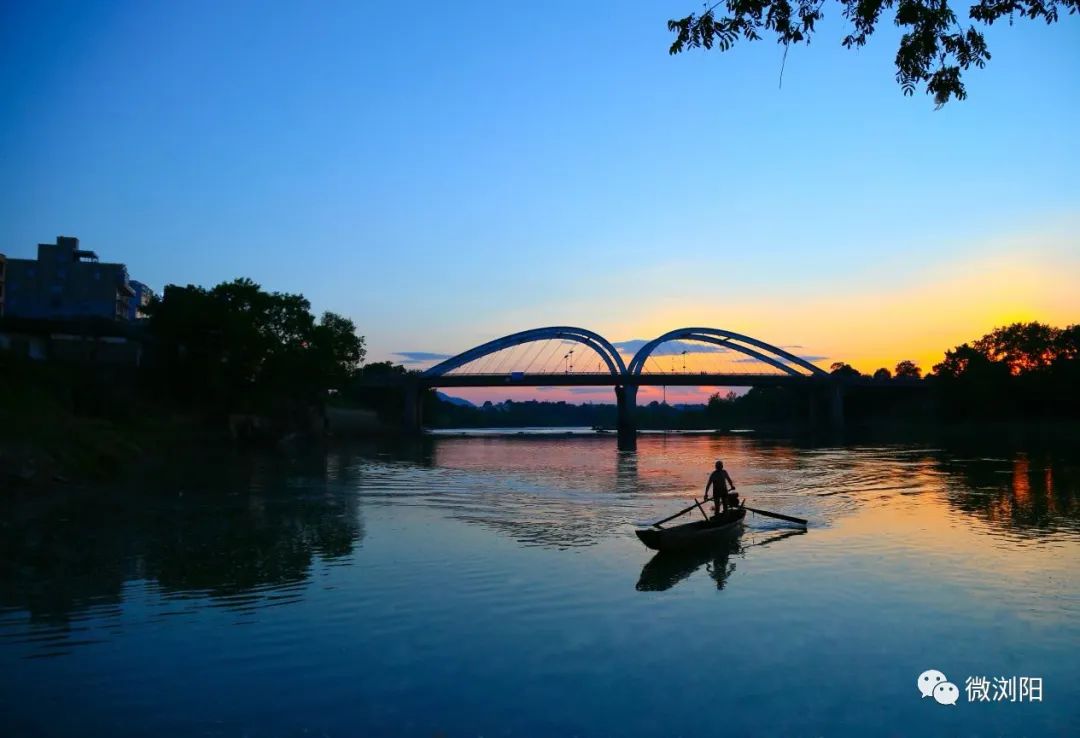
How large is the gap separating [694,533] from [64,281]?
3345 inches

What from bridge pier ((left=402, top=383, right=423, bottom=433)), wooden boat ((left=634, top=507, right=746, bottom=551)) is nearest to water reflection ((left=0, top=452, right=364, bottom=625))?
wooden boat ((left=634, top=507, right=746, bottom=551))

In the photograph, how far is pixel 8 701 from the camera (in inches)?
309

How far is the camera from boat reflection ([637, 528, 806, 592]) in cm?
1363

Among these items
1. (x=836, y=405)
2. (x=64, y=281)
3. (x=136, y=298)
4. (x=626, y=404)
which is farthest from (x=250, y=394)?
(x=836, y=405)

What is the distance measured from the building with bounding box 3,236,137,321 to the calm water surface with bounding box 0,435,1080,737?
67.1m

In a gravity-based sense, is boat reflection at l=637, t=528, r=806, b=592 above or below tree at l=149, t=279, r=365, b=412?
below

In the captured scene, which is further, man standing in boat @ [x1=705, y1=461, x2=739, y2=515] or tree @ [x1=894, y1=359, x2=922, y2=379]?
tree @ [x1=894, y1=359, x2=922, y2=379]

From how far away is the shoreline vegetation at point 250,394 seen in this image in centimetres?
3097

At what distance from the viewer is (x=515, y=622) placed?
10.9 meters

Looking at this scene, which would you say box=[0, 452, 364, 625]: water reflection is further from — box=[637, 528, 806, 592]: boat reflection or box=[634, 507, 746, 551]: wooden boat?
box=[634, 507, 746, 551]: wooden boat

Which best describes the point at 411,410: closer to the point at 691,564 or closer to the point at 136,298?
the point at 136,298

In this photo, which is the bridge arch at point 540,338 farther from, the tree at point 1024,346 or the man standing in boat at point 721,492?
the man standing in boat at point 721,492

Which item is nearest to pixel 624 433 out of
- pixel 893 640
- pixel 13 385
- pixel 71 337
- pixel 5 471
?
pixel 71 337

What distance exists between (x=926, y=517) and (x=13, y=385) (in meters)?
35.1
